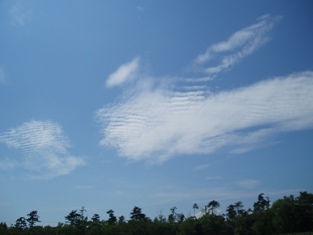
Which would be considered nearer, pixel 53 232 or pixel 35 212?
pixel 53 232

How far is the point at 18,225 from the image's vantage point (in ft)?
300

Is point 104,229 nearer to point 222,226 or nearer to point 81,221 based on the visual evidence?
point 81,221

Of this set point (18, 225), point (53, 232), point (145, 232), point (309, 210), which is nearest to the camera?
point (309, 210)

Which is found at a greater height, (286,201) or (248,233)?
(286,201)

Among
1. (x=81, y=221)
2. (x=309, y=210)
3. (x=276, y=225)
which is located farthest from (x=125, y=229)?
A: (x=309, y=210)

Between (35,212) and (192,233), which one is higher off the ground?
(35,212)

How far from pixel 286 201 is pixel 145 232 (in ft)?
116

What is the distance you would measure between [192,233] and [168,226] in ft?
22.1

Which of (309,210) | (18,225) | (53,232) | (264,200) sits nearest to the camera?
(309,210)

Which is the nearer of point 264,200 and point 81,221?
point 81,221

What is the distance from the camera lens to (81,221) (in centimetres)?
7469

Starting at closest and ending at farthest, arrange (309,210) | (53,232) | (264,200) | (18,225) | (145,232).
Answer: (309,210) < (53,232) < (145,232) < (18,225) < (264,200)

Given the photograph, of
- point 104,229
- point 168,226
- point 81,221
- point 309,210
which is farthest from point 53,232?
point 309,210

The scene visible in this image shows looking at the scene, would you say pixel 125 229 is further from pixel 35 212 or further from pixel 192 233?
pixel 35 212
